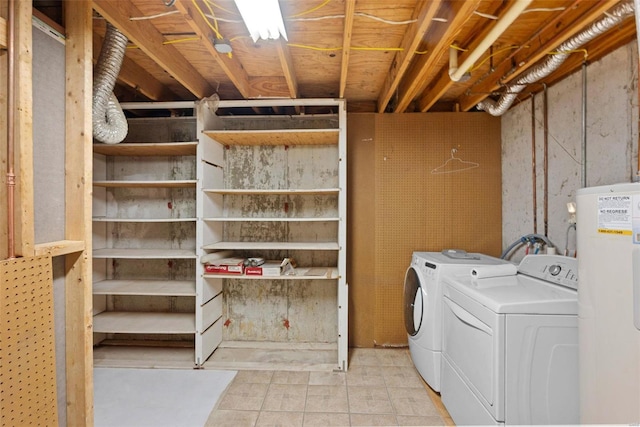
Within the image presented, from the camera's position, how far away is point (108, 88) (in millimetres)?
1852

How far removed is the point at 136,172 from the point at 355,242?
228 cm

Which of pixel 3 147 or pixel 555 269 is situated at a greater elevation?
pixel 3 147

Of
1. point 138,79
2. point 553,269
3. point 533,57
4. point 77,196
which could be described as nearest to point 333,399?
point 553,269

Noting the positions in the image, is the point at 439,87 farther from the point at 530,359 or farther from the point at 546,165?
the point at 530,359

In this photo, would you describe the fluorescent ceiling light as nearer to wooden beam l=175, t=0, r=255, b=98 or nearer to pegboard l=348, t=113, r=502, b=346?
wooden beam l=175, t=0, r=255, b=98

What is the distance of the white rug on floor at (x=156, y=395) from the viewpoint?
1870mm

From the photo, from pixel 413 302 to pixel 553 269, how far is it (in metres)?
A: 1.00

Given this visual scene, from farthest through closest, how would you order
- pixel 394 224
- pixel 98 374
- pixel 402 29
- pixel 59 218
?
pixel 394 224, pixel 98 374, pixel 402 29, pixel 59 218

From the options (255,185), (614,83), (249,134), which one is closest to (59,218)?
(249,134)

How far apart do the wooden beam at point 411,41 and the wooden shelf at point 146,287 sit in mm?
2334

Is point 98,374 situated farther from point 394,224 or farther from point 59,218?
point 394,224

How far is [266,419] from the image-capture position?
1.88 m

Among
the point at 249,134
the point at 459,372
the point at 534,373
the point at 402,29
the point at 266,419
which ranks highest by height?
the point at 402,29

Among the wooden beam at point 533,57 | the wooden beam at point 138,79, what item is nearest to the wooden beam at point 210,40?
the wooden beam at point 138,79
